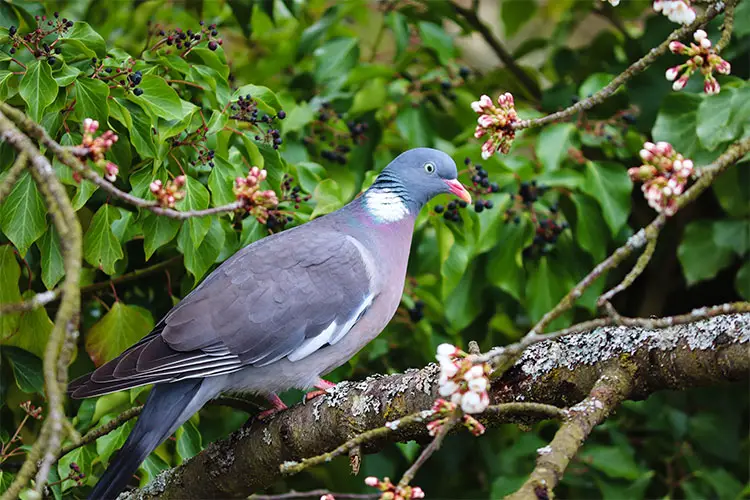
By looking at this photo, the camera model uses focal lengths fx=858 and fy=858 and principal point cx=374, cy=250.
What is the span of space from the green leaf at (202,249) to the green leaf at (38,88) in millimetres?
542

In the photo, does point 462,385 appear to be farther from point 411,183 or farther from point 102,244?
point 411,183

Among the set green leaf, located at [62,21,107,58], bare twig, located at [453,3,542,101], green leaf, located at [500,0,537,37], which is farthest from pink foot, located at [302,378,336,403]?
green leaf, located at [500,0,537,37]

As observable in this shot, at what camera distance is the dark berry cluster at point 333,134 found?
359cm

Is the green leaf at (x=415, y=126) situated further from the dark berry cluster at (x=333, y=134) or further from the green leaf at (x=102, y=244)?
the green leaf at (x=102, y=244)

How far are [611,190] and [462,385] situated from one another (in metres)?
1.99

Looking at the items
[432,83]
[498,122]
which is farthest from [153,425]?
[432,83]

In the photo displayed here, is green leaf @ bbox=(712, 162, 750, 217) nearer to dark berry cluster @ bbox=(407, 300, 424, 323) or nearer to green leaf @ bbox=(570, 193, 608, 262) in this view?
green leaf @ bbox=(570, 193, 608, 262)

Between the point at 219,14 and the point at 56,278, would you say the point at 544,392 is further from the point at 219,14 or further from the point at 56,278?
the point at 219,14

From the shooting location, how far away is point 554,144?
3.52 m

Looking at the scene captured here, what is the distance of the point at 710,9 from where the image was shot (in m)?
2.11

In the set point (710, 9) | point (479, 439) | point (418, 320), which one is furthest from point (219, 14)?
point (710, 9)

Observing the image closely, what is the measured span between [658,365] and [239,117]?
1497mm

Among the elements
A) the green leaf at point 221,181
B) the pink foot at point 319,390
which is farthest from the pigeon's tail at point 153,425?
the green leaf at point 221,181

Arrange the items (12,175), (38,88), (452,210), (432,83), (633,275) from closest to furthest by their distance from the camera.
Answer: (12,175) < (633,275) < (38,88) < (452,210) < (432,83)
